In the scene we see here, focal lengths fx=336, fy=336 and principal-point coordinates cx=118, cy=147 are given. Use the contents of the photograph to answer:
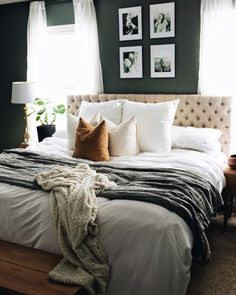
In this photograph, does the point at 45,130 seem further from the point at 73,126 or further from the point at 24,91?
the point at 73,126

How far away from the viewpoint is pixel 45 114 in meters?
4.94

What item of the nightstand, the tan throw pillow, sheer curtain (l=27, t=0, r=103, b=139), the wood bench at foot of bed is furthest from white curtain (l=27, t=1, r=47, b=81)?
the wood bench at foot of bed

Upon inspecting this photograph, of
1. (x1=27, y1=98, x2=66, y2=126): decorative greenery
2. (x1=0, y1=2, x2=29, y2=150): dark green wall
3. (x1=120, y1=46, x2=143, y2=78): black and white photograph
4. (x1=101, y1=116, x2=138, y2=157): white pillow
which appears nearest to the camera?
(x1=101, y1=116, x2=138, y2=157): white pillow

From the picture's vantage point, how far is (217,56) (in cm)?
372

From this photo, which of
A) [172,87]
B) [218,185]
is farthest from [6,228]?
[172,87]

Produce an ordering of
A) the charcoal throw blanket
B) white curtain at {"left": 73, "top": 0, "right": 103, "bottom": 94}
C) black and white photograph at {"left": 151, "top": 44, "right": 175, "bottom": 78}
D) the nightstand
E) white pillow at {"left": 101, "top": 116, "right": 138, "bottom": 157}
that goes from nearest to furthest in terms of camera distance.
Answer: the charcoal throw blanket, the nightstand, white pillow at {"left": 101, "top": 116, "right": 138, "bottom": 157}, black and white photograph at {"left": 151, "top": 44, "right": 175, "bottom": 78}, white curtain at {"left": 73, "top": 0, "right": 103, "bottom": 94}

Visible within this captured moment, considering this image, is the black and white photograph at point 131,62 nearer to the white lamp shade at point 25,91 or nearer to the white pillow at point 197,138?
the white pillow at point 197,138

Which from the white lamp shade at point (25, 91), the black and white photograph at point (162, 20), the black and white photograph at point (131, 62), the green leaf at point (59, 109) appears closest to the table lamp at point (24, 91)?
the white lamp shade at point (25, 91)

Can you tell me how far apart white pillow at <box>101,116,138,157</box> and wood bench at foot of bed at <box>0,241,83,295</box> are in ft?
4.85

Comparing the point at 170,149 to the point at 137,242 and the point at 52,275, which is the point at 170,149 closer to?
the point at 137,242

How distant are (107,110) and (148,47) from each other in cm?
99

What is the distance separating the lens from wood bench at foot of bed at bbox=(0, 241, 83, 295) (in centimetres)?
173

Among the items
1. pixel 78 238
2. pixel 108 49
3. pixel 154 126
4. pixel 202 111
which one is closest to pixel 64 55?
pixel 108 49

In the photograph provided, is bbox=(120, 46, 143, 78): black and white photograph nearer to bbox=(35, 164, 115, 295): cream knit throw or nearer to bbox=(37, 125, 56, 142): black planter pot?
bbox=(37, 125, 56, 142): black planter pot
